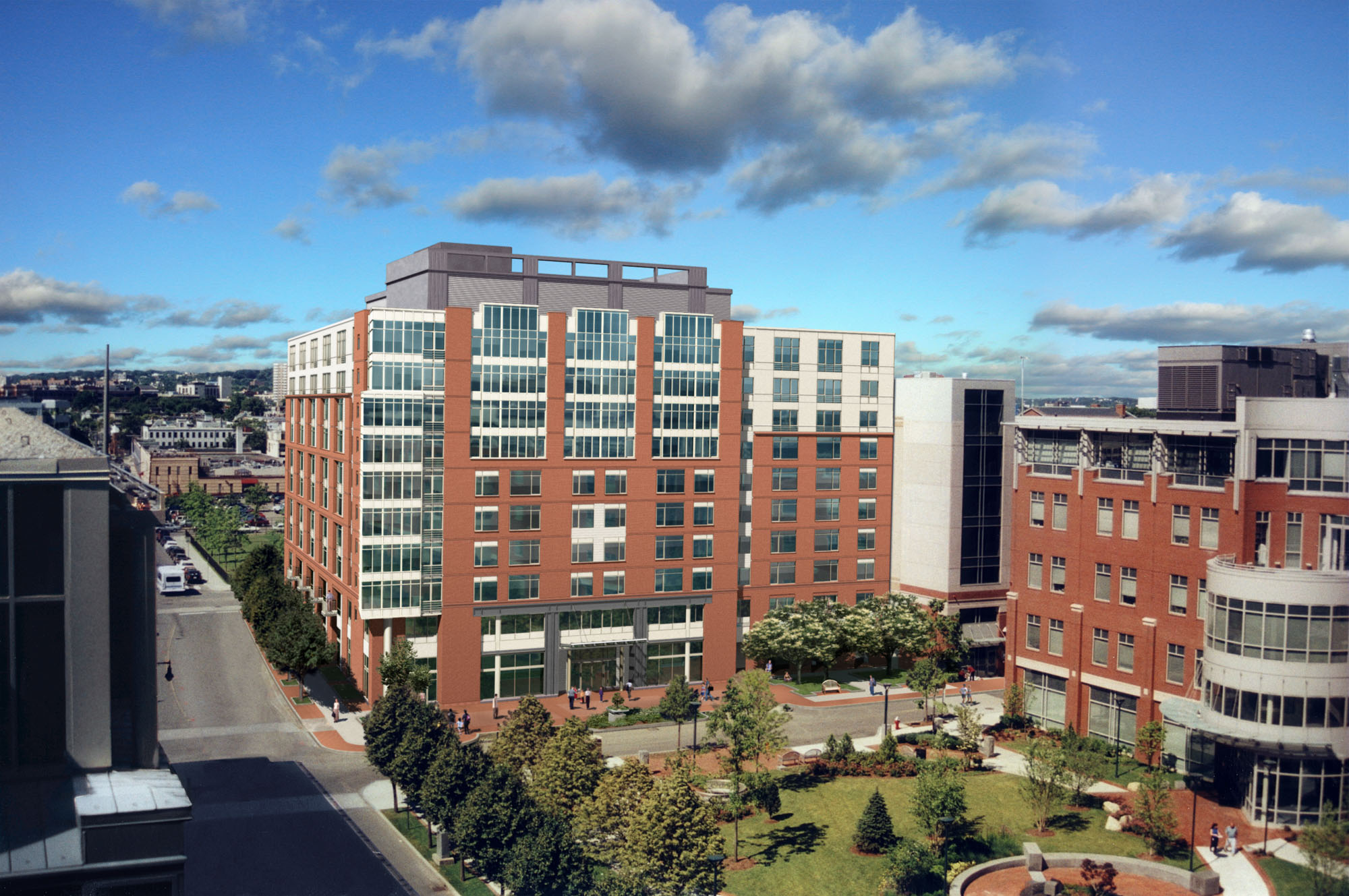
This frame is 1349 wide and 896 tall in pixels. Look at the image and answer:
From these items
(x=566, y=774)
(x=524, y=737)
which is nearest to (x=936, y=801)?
(x=566, y=774)

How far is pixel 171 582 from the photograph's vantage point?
99.8 metres

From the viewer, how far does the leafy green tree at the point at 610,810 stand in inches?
1356

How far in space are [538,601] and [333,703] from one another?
1384cm

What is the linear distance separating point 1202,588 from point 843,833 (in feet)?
73.7

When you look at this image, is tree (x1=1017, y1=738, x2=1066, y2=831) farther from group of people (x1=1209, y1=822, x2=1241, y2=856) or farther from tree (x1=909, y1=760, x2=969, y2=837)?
group of people (x1=1209, y1=822, x2=1241, y2=856)

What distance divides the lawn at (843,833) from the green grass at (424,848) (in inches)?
377

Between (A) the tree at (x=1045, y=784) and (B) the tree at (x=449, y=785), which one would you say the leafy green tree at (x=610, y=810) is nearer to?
(B) the tree at (x=449, y=785)

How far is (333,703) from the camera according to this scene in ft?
197

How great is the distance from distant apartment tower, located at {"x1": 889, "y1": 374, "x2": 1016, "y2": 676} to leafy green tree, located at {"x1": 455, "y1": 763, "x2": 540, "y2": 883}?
44.6 m

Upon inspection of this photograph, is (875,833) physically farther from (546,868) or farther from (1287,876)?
(1287,876)

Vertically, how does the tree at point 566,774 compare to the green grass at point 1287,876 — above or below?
above

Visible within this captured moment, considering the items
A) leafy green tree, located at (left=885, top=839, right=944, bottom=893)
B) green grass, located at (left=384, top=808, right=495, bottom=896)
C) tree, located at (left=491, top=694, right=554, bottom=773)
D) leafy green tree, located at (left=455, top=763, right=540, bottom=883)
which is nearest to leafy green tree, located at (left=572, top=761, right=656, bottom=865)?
leafy green tree, located at (left=455, top=763, right=540, bottom=883)

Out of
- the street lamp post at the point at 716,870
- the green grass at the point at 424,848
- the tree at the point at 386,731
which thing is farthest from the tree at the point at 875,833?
the tree at the point at 386,731

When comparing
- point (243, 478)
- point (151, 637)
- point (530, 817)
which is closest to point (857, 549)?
point (530, 817)
